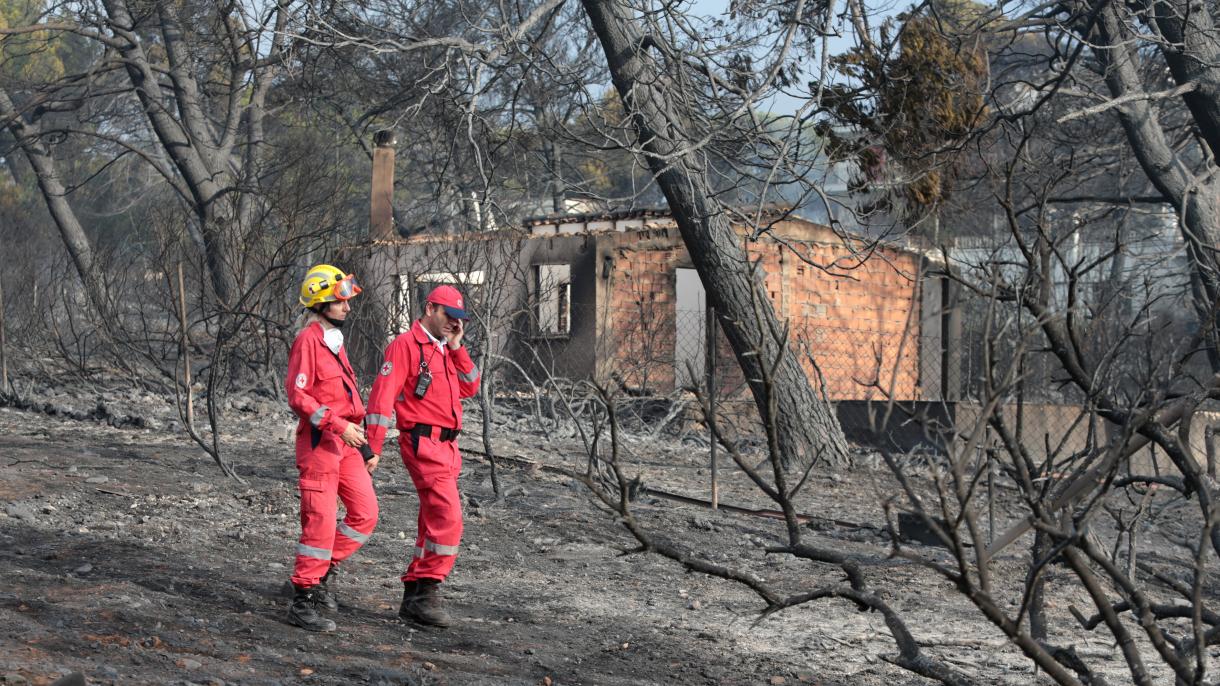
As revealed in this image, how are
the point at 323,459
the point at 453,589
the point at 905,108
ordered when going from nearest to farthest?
the point at 323,459, the point at 453,589, the point at 905,108

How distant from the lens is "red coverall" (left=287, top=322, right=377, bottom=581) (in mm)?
5527

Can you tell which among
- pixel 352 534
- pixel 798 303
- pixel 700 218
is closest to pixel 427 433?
pixel 352 534

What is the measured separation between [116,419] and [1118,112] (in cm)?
972

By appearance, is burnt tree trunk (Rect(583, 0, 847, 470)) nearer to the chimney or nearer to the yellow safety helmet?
the yellow safety helmet

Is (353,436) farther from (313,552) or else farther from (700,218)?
(700,218)

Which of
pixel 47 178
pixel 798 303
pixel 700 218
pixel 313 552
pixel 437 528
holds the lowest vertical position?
pixel 313 552

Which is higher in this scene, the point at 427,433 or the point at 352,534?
the point at 427,433

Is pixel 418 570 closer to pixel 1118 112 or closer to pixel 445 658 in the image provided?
pixel 445 658

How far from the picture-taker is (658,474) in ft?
35.9

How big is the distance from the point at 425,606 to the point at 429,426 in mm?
800

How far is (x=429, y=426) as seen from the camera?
577 cm

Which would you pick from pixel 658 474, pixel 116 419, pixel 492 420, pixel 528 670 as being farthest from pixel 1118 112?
pixel 116 419

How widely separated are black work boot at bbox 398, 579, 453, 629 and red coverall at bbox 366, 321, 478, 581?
4 cm

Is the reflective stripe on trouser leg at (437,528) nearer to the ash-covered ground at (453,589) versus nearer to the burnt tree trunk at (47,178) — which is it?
the ash-covered ground at (453,589)
